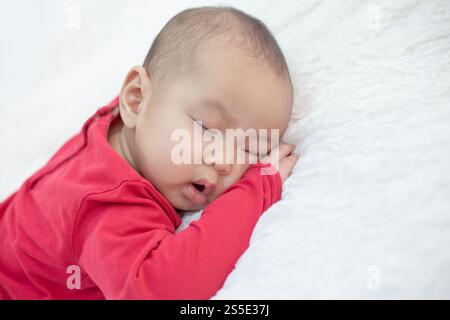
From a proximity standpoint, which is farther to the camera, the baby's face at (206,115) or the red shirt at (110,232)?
the baby's face at (206,115)

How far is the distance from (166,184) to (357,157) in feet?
1.27

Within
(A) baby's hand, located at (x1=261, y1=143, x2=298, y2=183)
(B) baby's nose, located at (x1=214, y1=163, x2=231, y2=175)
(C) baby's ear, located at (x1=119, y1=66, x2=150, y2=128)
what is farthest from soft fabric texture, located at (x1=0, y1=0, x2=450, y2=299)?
(C) baby's ear, located at (x1=119, y1=66, x2=150, y2=128)

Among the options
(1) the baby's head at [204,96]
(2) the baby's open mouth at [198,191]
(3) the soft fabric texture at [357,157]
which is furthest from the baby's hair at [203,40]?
(2) the baby's open mouth at [198,191]

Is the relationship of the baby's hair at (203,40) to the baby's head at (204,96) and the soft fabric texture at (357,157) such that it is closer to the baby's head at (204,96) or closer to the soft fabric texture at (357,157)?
the baby's head at (204,96)

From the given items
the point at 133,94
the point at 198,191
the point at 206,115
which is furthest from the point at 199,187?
the point at 133,94

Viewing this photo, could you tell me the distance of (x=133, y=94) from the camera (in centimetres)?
105

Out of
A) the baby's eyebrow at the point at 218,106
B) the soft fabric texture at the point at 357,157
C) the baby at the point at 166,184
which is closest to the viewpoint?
the soft fabric texture at the point at 357,157

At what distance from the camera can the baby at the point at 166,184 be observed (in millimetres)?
815

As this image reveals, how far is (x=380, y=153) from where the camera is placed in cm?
83

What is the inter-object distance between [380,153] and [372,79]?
0.23 meters

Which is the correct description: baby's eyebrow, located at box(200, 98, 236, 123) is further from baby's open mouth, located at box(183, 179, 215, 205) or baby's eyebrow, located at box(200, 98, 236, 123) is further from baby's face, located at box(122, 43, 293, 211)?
baby's open mouth, located at box(183, 179, 215, 205)

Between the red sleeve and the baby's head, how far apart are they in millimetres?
62

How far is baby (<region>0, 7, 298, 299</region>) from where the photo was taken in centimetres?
81

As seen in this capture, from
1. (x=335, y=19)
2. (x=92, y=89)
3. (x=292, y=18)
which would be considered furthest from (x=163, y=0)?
(x=335, y=19)
